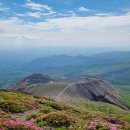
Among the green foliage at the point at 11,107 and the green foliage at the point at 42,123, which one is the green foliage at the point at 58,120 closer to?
the green foliage at the point at 42,123

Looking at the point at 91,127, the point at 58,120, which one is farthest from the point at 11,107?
the point at 91,127

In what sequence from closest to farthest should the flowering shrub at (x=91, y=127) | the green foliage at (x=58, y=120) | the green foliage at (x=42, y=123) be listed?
the flowering shrub at (x=91, y=127) → the green foliage at (x=42, y=123) → the green foliage at (x=58, y=120)

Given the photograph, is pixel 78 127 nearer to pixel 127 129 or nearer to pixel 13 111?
pixel 127 129

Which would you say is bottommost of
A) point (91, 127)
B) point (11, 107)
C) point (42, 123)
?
point (11, 107)

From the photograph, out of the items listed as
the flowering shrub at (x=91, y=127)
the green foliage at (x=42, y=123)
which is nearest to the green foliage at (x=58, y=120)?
the green foliage at (x=42, y=123)

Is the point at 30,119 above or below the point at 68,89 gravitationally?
above

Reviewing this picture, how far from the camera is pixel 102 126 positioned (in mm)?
20375

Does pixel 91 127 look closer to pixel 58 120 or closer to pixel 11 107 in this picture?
pixel 58 120

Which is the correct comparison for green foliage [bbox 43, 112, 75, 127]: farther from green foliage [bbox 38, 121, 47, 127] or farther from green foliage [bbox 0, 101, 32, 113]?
green foliage [bbox 0, 101, 32, 113]

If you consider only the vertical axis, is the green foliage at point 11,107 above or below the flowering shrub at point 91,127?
below

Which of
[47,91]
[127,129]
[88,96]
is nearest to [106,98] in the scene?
[88,96]

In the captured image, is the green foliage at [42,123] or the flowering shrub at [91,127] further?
the green foliage at [42,123]

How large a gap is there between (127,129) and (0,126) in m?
8.21

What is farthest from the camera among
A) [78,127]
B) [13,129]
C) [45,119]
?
[45,119]
